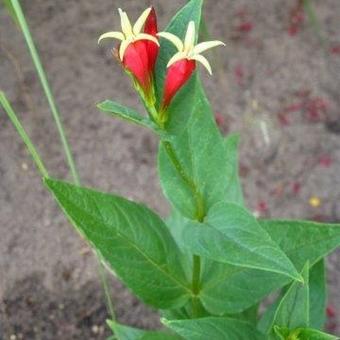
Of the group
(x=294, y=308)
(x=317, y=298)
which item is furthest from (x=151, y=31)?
(x=317, y=298)

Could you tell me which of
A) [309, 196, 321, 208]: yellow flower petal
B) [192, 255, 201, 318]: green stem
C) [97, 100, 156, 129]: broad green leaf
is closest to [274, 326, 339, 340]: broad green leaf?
[192, 255, 201, 318]: green stem

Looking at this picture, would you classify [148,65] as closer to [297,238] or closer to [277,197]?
[297,238]

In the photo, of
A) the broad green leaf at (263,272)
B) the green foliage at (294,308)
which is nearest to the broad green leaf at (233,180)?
the broad green leaf at (263,272)

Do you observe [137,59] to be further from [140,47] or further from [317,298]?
[317,298]

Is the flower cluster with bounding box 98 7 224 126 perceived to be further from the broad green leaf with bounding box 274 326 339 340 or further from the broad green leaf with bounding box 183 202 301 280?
the broad green leaf with bounding box 274 326 339 340

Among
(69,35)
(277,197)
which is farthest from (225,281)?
(69,35)

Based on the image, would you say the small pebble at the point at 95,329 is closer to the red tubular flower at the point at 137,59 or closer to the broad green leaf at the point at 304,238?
the broad green leaf at the point at 304,238
